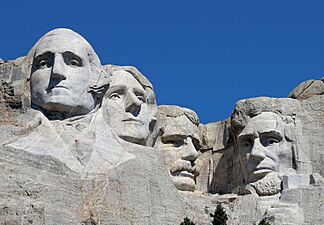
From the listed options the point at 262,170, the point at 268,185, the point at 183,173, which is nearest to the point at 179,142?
the point at 183,173

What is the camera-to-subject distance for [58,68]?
78.8 ft

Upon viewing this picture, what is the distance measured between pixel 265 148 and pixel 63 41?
4052mm

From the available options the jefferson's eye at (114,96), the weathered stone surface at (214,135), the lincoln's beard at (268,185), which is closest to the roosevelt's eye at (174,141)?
the weathered stone surface at (214,135)

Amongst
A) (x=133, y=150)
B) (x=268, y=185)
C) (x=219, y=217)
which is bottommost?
(x=219, y=217)

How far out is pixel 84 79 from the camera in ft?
79.7

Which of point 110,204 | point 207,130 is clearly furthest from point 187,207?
point 207,130

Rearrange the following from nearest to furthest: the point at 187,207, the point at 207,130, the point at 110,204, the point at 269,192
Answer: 1. the point at 110,204
2. the point at 187,207
3. the point at 269,192
4. the point at 207,130

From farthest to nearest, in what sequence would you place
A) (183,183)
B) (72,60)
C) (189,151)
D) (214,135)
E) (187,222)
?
(214,135) < (189,151) < (183,183) < (72,60) < (187,222)

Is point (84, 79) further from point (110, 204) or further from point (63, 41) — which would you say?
point (110, 204)

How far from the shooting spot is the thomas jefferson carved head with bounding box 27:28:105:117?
24.0m

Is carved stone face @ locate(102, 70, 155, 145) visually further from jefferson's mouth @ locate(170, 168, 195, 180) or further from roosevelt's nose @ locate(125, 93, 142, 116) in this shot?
jefferson's mouth @ locate(170, 168, 195, 180)

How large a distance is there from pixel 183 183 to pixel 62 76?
3.23 meters

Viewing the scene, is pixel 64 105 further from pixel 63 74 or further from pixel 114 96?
pixel 114 96

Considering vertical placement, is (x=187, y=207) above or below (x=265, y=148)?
below
